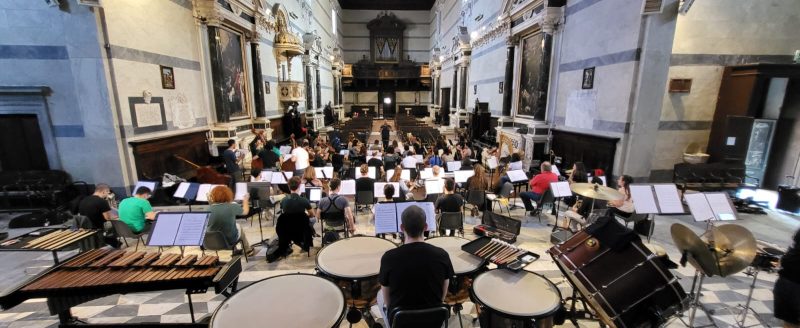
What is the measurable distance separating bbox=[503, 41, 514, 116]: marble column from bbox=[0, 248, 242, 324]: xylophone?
12.3m

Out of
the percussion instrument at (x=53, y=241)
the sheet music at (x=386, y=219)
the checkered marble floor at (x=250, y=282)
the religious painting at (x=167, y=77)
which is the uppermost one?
the religious painting at (x=167, y=77)

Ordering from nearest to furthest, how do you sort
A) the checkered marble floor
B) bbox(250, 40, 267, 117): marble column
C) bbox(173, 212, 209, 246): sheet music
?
1. the checkered marble floor
2. bbox(173, 212, 209, 246): sheet music
3. bbox(250, 40, 267, 117): marble column

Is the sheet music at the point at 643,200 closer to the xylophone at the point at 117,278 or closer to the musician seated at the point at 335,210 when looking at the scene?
the musician seated at the point at 335,210

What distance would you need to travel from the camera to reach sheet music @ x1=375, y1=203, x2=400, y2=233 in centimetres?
398

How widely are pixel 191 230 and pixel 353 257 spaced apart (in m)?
2.18

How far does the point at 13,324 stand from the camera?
3.47 m

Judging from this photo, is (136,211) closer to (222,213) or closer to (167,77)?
(222,213)

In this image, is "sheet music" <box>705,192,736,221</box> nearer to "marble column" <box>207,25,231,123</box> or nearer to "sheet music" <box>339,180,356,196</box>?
"sheet music" <box>339,180,356,196</box>

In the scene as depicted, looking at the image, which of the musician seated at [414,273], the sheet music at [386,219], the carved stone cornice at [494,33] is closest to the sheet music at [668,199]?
the sheet music at [386,219]

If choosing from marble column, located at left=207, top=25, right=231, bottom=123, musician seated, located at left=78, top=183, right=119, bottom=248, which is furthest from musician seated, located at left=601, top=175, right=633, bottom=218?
marble column, located at left=207, top=25, right=231, bottom=123

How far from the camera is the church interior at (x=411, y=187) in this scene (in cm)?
282

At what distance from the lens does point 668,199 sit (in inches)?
181

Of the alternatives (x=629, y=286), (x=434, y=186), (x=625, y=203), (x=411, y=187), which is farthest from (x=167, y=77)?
(x=625, y=203)

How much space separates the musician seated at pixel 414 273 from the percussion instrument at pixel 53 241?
12.4ft
